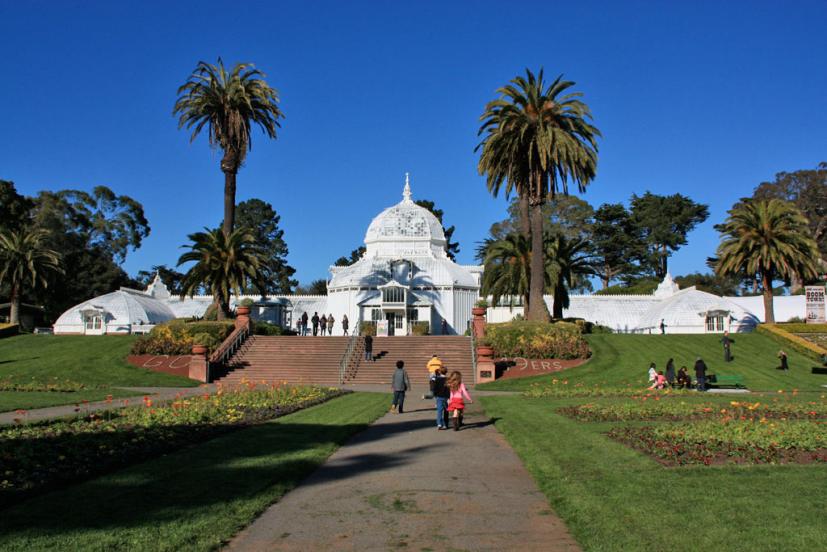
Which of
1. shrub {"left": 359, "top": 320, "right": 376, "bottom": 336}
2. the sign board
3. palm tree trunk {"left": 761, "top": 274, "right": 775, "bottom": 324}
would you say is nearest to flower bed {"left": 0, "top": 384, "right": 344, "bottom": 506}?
shrub {"left": 359, "top": 320, "right": 376, "bottom": 336}

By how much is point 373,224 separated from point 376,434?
44494mm

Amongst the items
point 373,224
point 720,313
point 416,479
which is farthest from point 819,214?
point 416,479

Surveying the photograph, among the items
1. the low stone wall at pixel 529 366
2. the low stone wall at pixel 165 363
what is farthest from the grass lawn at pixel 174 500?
the low stone wall at pixel 165 363

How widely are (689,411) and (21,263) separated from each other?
47.6 meters

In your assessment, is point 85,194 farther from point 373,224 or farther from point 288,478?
point 288,478

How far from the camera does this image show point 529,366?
31109 mm

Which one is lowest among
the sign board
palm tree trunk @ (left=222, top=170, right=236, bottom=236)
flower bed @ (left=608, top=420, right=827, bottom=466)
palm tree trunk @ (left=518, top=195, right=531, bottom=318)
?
flower bed @ (left=608, top=420, right=827, bottom=466)

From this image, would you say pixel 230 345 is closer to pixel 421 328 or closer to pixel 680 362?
pixel 421 328

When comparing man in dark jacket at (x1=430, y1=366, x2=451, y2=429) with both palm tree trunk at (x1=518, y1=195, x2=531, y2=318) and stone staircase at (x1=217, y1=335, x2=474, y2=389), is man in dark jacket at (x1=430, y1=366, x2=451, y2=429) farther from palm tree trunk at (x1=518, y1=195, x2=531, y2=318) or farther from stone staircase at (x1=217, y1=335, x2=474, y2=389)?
palm tree trunk at (x1=518, y1=195, x2=531, y2=318)

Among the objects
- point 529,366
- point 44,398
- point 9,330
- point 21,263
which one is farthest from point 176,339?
point 21,263

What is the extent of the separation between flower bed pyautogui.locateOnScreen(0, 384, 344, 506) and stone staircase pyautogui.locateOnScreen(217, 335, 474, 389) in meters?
12.2

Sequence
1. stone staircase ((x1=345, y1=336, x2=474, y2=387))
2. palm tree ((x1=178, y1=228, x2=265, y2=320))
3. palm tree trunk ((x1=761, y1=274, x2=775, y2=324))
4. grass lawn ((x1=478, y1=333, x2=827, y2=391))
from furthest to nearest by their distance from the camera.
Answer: palm tree trunk ((x1=761, y1=274, x2=775, y2=324))
palm tree ((x1=178, y1=228, x2=265, y2=320))
stone staircase ((x1=345, y1=336, x2=474, y2=387))
grass lawn ((x1=478, y1=333, x2=827, y2=391))

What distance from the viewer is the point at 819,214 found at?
77438 mm

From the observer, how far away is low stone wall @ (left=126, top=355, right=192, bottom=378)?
32.2 meters
